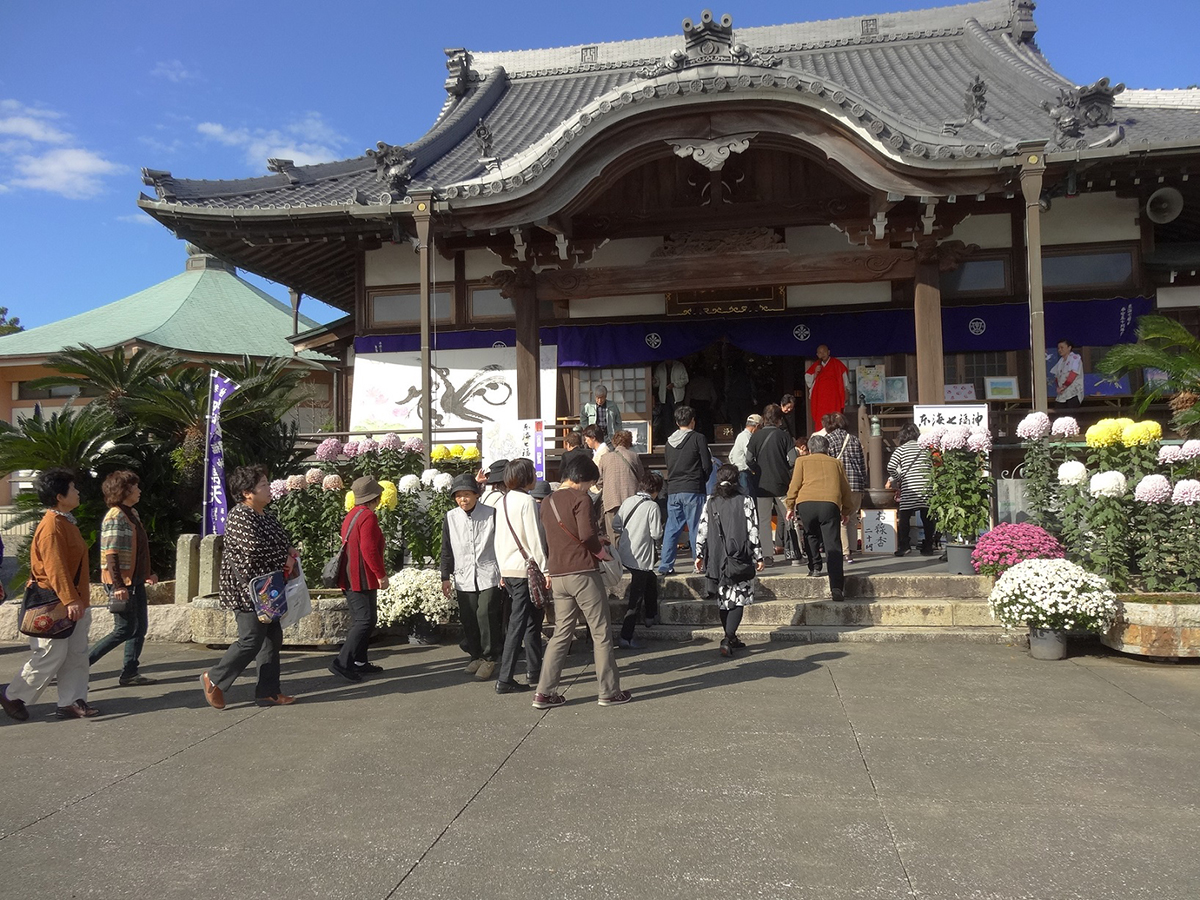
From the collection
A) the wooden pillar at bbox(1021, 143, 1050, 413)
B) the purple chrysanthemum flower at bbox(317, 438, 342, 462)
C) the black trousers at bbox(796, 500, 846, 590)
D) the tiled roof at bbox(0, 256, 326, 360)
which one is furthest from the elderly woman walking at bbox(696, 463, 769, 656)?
the tiled roof at bbox(0, 256, 326, 360)

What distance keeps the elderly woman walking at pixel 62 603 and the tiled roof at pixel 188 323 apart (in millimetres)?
14457

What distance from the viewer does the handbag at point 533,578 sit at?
620 centimetres

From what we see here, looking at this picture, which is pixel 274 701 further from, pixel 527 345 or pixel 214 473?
pixel 527 345

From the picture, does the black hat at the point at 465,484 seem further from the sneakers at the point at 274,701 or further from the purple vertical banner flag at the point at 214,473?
the purple vertical banner flag at the point at 214,473

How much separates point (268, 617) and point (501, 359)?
7.87m

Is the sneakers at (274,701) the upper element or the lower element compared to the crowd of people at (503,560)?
lower

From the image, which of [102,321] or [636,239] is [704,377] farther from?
[102,321]

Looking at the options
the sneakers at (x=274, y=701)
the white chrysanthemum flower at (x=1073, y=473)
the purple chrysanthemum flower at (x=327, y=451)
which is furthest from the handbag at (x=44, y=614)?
the white chrysanthemum flower at (x=1073, y=473)

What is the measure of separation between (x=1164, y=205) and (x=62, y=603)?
13.5 meters

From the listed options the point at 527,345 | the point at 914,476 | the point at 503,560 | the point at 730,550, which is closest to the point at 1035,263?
the point at 914,476

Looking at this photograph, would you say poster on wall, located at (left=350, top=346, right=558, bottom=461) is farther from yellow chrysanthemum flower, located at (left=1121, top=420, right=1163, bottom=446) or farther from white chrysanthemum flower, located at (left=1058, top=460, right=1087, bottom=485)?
yellow chrysanthemum flower, located at (left=1121, top=420, right=1163, bottom=446)

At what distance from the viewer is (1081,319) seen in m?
11.8

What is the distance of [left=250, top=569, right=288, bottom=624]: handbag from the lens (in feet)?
19.4

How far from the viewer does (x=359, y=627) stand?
6.77m
